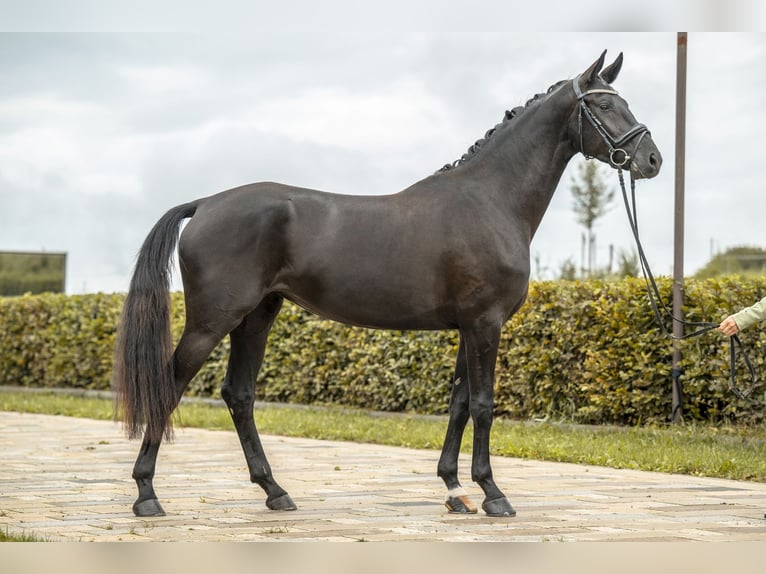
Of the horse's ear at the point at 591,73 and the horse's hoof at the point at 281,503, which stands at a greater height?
the horse's ear at the point at 591,73

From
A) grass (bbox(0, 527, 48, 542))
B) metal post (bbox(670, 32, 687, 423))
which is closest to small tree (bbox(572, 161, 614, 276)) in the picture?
metal post (bbox(670, 32, 687, 423))

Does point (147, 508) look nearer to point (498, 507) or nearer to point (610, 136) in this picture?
point (498, 507)

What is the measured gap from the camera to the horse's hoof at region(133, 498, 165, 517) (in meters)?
5.66

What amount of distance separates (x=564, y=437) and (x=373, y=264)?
439 cm

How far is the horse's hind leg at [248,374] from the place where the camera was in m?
6.26

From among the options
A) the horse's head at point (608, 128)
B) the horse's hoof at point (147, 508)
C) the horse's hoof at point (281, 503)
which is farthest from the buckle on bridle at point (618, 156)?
the horse's hoof at point (147, 508)

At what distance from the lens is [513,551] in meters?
4.59

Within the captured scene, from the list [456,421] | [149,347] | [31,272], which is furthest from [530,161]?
[31,272]

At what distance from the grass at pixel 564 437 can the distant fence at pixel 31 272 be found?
8.68 metres

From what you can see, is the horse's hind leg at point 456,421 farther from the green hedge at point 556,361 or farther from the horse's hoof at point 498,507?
the green hedge at point 556,361

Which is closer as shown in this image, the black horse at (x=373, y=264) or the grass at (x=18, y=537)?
the grass at (x=18, y=537)

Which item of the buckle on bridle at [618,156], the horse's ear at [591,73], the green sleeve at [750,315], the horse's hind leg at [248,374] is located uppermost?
the horse's ear at [591,73]

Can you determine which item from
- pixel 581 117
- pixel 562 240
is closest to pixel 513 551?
pixel 581 117

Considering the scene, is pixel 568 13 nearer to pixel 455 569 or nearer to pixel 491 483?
pixel 491 483
